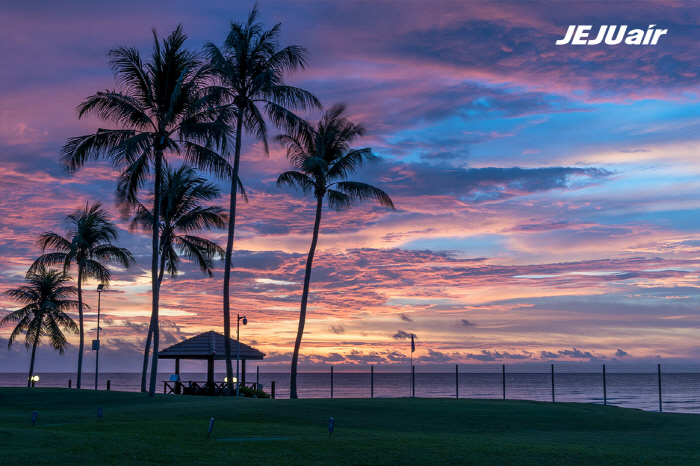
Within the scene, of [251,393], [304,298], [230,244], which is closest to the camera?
[230,244]

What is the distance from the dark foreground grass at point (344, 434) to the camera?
12078 mm

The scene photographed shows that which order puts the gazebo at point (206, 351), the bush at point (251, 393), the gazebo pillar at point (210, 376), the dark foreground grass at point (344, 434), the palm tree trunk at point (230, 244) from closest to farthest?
the dark foreground grass at point (344, 434) → the palm tree trunk at point (230, 244) → the bush at point (251, 393) → the gazebo pillar at point (210, 376) → the gazebo at point (206, 351)

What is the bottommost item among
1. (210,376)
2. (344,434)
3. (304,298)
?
(344,434)

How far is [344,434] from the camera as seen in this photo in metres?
16.3

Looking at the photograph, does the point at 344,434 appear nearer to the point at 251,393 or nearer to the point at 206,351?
the point at 251,393

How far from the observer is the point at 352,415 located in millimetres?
21734

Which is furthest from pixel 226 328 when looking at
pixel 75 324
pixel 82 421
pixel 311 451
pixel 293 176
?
pixel 75 324

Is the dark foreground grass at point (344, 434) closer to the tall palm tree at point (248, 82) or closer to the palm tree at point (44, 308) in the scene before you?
the tall palm tree at point (248, 82)

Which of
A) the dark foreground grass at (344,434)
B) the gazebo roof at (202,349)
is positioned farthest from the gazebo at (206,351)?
the dark foreground grass at (344,434)

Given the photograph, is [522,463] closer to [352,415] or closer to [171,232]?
[352,415]

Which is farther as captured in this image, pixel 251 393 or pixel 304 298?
pixel 251 393

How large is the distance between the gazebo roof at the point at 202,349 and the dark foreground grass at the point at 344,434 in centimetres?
1054

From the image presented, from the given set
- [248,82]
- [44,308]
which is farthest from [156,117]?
[44,308]

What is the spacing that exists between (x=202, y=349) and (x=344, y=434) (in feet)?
79.1
